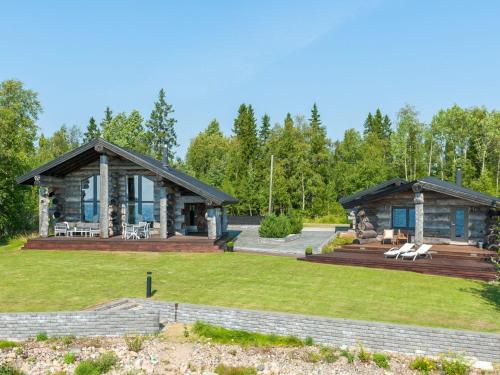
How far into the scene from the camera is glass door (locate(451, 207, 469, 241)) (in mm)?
20422

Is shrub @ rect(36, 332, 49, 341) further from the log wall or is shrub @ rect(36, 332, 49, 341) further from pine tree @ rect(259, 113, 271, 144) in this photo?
pine tree @ rect(259, 113, 271, 144)

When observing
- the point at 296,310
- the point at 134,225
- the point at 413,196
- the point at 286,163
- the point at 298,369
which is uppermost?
the point at 286,163

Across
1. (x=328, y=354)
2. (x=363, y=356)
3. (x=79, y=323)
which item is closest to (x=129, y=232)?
(x=79, y=323)

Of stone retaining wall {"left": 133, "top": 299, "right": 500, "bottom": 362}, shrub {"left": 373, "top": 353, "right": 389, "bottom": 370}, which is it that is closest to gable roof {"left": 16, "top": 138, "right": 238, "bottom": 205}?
stone retaining wall {"left": 133, "top": 299, "right": 500, "bottom": 362}

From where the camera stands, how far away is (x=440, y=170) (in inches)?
2015

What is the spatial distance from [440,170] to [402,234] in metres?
34.1

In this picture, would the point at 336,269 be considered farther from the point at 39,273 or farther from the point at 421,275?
the point at 39,273

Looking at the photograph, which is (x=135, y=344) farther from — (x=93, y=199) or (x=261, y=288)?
(x=93, y=199)

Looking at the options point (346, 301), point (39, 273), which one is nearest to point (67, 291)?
point (39, 273)

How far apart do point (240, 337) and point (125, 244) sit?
40.1 ft

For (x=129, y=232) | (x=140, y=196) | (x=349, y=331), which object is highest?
(x=140, y=196)

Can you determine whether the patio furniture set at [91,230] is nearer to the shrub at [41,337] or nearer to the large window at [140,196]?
the large window at [140,196]

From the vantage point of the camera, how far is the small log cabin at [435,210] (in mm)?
19359

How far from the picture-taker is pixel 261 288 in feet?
45.1
